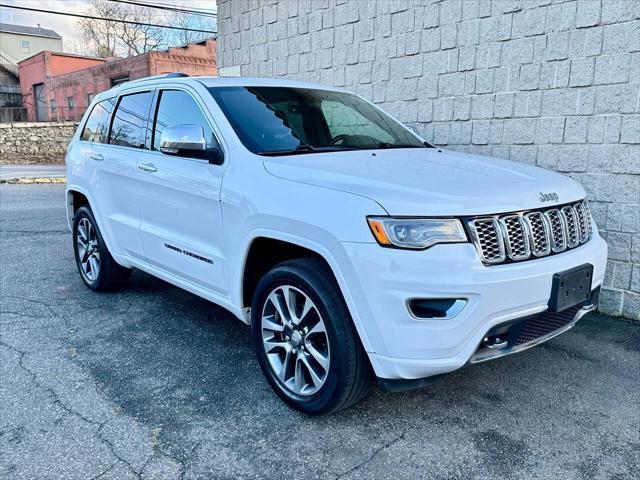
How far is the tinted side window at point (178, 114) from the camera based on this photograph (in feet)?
11.7

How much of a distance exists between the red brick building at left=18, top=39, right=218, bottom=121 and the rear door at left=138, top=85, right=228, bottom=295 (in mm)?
24586

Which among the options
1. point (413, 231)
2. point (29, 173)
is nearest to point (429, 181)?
point (413, 231)

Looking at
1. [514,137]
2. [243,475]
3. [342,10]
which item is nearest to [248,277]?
[243,475]

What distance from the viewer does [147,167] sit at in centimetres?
401

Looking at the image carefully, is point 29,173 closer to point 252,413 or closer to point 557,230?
point 252,413

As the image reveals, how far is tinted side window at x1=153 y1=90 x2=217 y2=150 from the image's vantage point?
141 inches

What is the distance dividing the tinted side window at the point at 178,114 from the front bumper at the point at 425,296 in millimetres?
1526

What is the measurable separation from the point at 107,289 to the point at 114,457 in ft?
9.08

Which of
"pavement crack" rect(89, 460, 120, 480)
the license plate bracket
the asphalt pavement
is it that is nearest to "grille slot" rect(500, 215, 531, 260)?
the license plate bracket

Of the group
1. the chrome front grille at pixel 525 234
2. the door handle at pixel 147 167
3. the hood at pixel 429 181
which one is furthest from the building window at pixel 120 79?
the chrome front grille at pixel 525 234

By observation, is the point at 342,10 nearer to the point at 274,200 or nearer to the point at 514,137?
the point at 514,137

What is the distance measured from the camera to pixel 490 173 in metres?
3.07

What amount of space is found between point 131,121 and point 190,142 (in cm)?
143

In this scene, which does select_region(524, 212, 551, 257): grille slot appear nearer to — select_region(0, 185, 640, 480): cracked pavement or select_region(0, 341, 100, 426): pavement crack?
select_region(0, 185, 640, 480): cracked pavement
